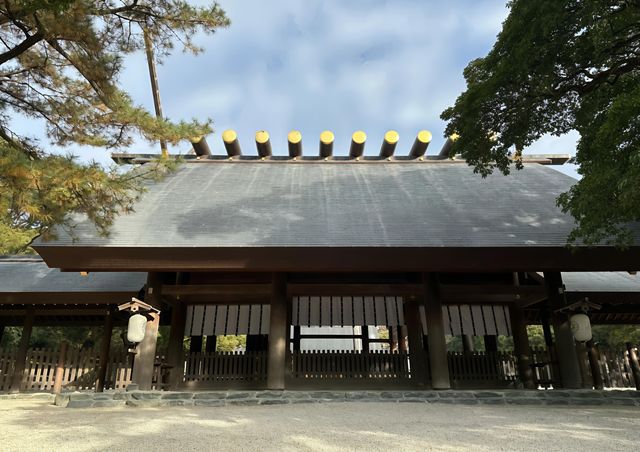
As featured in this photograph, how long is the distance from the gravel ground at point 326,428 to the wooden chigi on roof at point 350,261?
5.75 feet

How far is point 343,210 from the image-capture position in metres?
8.69

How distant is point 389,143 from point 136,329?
8.70 m

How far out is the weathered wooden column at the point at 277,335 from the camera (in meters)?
7.41

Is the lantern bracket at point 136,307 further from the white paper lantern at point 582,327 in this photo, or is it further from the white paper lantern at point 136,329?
the white paper lantern at point 582,327

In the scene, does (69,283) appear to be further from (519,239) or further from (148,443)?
(519,239)

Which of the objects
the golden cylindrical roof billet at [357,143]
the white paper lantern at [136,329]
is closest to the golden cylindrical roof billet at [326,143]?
the golden cylindrical roof billet at [357,143]

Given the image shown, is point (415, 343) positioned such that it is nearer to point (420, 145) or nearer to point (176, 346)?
point (176, 346)

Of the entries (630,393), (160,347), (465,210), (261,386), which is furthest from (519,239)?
(160,347)

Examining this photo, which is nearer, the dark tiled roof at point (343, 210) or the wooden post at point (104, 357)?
the dark tiled roof at point (343, 210)

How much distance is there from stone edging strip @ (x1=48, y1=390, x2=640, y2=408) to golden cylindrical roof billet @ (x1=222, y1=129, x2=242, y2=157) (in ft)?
25.6

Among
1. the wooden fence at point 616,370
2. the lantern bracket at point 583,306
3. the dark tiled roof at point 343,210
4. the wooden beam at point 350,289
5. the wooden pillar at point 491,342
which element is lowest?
the wooden fence at point 616,370

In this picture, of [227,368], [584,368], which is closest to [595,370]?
[584,368]

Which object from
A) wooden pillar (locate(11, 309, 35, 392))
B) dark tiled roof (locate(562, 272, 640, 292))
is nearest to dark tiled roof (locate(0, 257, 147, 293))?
wooden pillar (locate(11, 309, 35, 392))

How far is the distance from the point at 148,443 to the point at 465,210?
23.0ft
